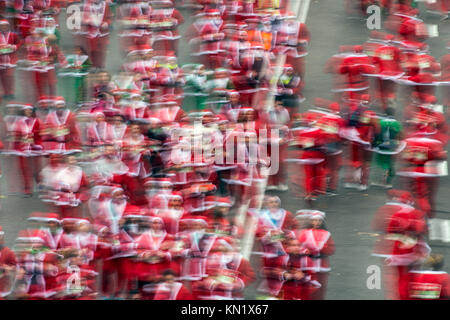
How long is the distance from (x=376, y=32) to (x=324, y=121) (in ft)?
17.7

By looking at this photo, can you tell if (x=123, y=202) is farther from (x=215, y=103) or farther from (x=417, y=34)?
(x=417, y=34)

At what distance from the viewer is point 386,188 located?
16969 mm

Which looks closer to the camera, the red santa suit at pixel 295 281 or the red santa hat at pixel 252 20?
the red santa suit at pixel 295 281

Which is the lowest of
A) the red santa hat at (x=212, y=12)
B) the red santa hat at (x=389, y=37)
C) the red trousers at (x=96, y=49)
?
the red trousers at (x=96, y=49)

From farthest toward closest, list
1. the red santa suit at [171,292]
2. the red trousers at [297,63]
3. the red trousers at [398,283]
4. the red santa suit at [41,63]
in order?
the red trousers at [297,63], the red santa suit at [41,63], the red trousers at [398,283], the red santa suit at [171,292]

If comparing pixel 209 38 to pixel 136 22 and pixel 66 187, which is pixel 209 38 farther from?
pixel 66 187

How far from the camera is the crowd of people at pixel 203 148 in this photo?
1339cm

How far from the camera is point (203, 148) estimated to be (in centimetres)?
1600

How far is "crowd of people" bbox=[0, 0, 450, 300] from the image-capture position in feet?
43.9

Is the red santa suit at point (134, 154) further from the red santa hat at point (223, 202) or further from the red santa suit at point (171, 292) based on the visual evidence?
the red santa suit at point (171, 292)

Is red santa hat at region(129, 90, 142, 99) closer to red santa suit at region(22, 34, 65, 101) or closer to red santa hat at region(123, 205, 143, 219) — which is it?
red santa suit at region(22, 34, 65, 101)

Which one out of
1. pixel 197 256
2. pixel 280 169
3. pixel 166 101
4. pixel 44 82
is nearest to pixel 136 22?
pixel 44 82

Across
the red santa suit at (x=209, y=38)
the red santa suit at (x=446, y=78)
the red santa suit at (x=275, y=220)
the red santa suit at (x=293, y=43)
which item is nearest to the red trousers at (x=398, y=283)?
the red santa suit at (x=275, y=220)

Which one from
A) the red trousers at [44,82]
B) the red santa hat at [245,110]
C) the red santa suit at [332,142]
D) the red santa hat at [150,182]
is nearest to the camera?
the red santa hat at [150,182]
